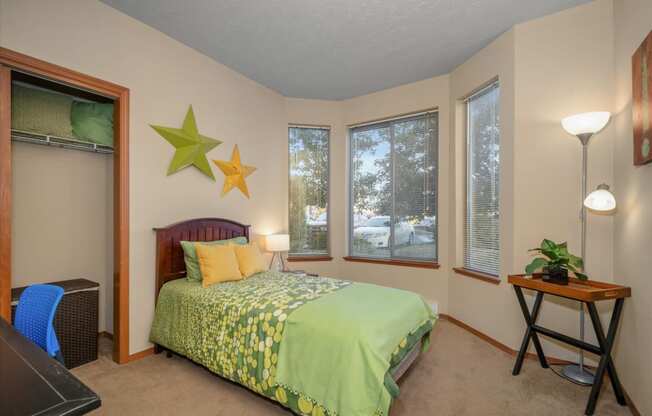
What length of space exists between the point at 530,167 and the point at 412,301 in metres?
1.66

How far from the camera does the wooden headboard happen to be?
2.79 m

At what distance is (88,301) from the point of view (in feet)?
8.45

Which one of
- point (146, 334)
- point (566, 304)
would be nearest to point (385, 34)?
point (566, 304)

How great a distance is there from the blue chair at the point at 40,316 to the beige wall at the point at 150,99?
1065mm

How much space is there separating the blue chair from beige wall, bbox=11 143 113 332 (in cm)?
136

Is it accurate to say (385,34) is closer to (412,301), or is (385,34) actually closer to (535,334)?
(412,301)

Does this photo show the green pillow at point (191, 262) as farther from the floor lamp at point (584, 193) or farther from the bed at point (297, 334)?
the floor lamp at point (584, 193)

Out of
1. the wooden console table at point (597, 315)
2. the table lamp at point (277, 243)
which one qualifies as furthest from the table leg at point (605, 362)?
the table lamp at point (277, 243)

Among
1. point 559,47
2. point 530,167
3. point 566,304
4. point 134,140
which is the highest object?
point 559,47

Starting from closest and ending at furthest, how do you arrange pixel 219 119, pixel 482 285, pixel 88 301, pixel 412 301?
1. pixel 412 301
2. pixel 88 301
3. pixel 482 285
4. pixel 219 119

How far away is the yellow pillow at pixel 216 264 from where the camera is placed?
8.73 ft

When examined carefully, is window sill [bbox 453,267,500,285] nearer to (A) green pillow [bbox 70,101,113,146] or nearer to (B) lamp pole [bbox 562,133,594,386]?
(B) lamp pole [bbox 562,133,594,386]

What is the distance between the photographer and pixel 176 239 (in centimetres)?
293

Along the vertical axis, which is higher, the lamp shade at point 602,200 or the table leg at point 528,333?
the lamp shade at point 602,200
